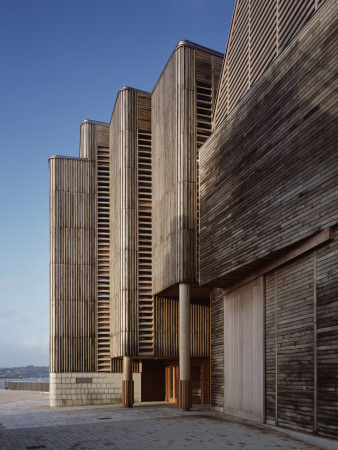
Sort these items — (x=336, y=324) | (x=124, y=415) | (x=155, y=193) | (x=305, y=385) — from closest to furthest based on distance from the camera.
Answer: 1. (x=336, y=324)
2. (x=305, y=385)
3. (x=124, y=415)
4. (x=155, y=193)

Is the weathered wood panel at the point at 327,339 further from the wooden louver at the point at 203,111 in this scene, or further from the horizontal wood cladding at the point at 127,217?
the horizontal wood cladding at the point at 127,217

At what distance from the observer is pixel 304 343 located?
14688 millimetres

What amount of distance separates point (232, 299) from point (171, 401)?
10007mm

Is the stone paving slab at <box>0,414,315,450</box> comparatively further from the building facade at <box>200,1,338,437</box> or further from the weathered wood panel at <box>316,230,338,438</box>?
the building facade at <box>200,1,338,437</box>

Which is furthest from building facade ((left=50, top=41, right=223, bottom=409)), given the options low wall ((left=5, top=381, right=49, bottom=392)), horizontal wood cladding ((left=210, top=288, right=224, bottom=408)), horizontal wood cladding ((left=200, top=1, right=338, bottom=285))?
low wall ((left=5, top=381, right=49, bottom=392))

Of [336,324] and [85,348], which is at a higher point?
[336,324]

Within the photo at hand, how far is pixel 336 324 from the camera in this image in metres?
13.2

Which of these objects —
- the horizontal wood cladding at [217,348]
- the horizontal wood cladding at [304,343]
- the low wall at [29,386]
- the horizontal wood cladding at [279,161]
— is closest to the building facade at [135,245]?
the horizontal wood cladding at [217,348]

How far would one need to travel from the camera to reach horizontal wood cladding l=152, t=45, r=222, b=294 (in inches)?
889

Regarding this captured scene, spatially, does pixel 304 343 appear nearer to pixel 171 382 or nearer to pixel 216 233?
pixel 216 233

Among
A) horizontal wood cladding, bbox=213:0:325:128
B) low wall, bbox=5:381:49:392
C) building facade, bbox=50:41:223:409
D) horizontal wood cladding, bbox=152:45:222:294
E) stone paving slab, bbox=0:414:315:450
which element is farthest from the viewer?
low wall, bbox=5:381:49:392

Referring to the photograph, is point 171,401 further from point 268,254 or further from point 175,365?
point 268,254

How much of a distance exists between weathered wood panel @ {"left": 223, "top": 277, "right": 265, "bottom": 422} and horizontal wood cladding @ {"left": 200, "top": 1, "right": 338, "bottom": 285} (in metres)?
1.03

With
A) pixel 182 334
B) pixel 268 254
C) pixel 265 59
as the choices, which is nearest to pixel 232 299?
pixel 182 334
